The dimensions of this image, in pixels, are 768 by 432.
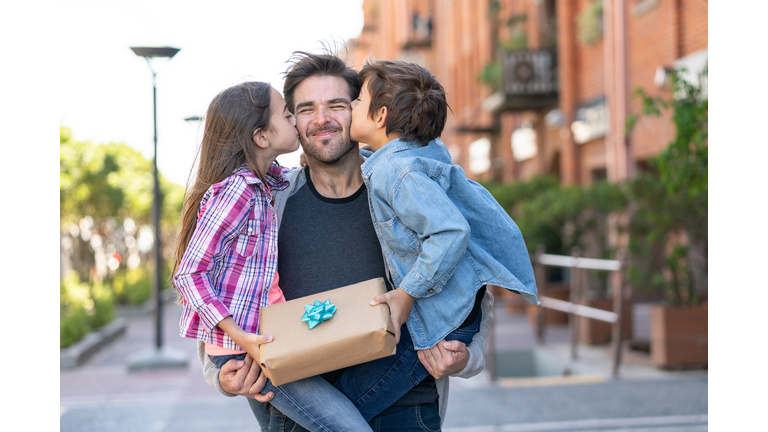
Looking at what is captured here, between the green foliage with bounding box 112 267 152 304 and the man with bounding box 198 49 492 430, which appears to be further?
the green foliage with bounding box 112 267 152 304

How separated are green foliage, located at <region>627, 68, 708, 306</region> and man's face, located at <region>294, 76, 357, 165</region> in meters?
4.28

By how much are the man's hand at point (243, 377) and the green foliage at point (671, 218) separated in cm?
482

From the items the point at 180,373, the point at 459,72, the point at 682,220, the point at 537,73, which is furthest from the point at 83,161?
the point at 459,72

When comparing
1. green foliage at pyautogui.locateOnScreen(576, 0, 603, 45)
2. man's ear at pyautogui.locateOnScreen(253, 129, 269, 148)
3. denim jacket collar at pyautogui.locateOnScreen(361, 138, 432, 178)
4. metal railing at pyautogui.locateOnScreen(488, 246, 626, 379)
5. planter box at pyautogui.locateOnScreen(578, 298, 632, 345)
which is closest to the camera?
denim jacket collar at pyautogui.locateOnScreen(361, 138, 432, 178)

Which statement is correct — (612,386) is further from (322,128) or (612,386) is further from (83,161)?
(83,161)

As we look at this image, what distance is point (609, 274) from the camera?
9758 millimetres

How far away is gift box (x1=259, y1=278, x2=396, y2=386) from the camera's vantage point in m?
2.25

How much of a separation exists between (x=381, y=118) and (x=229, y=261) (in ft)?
2.27

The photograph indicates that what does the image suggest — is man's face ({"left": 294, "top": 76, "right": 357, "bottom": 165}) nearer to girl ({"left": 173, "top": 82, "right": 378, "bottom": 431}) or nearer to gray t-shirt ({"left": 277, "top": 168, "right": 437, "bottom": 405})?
girl ({"left": 173, "top": 82, "right": 378, "bottom": 431})

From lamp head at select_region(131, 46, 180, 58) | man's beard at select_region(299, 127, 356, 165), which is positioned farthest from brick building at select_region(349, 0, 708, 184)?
lamp head at select_region(131, 46, 180, 58)

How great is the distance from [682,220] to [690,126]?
1962mm

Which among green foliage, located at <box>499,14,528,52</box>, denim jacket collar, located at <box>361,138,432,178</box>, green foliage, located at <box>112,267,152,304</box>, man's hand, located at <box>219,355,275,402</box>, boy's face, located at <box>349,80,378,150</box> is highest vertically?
green foliage, located at <box>499,14,528,52</box>

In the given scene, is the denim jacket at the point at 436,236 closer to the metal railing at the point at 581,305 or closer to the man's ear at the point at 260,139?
the man's ear at the point at 260,139

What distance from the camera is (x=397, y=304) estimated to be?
2.34 m
